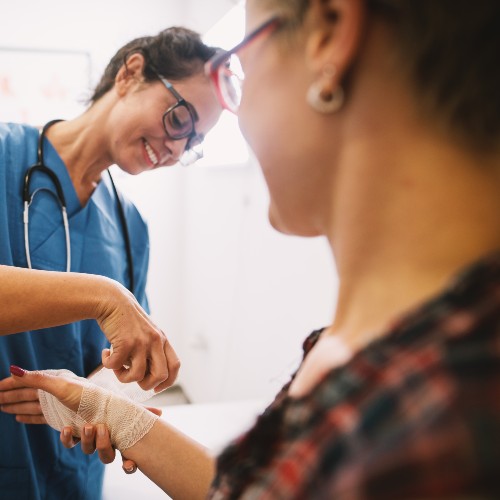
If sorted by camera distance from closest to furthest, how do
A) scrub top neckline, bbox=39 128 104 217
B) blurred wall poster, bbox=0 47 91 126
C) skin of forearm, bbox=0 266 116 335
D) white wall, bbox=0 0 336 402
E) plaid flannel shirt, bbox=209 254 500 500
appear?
plaid flannel shirt, bbox=209 254 500 500, skin of forearm, bbox=0 266 116 335, scrub top neckline, bbox=39 128 104 217, white wall, bbox=0 0 336 402, blurred wall poster, bbox=0 47 91 126

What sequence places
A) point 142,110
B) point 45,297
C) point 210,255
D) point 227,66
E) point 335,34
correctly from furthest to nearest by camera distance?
point 210,255 < point 142,110 < point 45,297 < point 227,66 < point 335,34

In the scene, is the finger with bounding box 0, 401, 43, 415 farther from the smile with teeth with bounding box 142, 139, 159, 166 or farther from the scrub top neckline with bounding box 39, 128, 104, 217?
the smile with teeth with bounding box 142, 139, 159, 166

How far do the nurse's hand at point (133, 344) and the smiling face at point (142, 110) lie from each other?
45cm

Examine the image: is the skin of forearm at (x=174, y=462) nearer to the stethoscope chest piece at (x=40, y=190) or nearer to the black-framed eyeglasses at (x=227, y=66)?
the stethoscope chest piece at (x=40, y=190)

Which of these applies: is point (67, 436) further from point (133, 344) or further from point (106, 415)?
point (133, 344)

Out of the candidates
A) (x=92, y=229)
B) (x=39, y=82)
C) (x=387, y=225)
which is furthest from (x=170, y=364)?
(x=39, y=82)

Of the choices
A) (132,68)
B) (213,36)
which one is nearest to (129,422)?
(132,68)

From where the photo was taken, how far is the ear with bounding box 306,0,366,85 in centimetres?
37

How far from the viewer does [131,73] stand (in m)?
1.18

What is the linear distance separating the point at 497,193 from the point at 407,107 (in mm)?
100

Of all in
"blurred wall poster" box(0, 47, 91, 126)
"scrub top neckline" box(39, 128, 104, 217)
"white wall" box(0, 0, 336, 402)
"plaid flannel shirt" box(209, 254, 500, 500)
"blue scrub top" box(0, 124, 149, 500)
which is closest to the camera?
"plaid flannel shirt" box(209, 254, 500, 500)

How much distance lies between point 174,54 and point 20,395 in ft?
2.77

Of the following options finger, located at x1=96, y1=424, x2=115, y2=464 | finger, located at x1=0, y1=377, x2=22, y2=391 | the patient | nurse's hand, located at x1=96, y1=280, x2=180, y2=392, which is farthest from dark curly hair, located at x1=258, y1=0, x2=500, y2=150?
finger, located at x1=0, y1=377, x2=22, y2=391

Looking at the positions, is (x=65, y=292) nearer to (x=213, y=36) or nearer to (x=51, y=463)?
(x=51, y=463)
